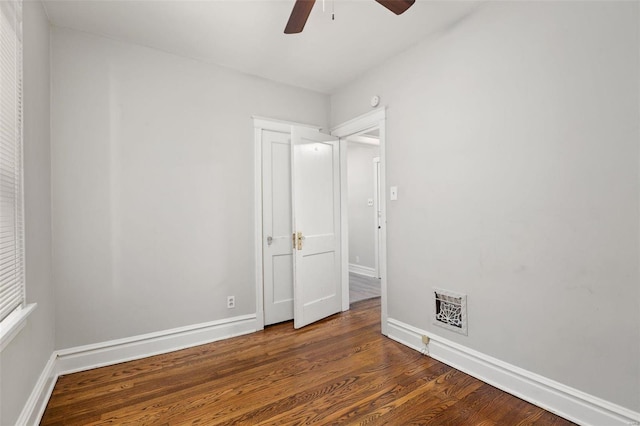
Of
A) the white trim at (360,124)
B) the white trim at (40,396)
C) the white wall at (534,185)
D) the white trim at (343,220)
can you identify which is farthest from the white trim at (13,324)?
the white trim at (360,124)

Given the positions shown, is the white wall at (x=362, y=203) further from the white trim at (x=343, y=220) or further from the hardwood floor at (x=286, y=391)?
the hardwood floor at (x=286, y=391)

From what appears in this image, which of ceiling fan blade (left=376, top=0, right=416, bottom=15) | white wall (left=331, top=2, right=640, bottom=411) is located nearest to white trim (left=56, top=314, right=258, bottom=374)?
white wall (left=331, top=2, right=640, bottom=411)

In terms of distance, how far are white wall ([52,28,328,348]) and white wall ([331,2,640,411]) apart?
5.62 ft

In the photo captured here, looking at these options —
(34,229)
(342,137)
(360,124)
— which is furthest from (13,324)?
(342,137)

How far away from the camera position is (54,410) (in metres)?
1.88

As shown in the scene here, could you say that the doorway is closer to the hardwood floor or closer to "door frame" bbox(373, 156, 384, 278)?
"door frame" bbox(373, 156, 384, 278)

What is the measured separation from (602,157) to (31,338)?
3.36 m

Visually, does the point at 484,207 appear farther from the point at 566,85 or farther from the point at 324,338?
the point at 324,338

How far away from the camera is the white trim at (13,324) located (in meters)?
1.30

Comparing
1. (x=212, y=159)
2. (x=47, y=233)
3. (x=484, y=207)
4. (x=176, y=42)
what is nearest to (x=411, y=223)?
(x=484, y=207)

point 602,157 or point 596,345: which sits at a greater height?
point 602,157

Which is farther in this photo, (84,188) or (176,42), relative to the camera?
(176,42)

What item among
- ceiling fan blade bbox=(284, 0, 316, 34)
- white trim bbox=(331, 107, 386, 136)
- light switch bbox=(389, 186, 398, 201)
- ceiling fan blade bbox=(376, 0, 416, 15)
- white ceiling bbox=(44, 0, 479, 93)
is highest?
white ceiling bbox=(44, 0, 479, 93)

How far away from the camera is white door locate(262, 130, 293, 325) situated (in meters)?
3.31
